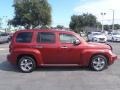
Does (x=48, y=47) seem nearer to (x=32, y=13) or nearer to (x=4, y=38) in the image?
(x=4, y=38)

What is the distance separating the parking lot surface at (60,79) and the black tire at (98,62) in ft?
0.77

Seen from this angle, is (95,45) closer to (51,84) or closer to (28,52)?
(28,52)

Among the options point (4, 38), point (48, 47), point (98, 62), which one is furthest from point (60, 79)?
point (4, 38)

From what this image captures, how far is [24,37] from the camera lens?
12891 mm

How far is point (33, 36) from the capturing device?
12.8m

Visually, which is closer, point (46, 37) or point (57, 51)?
point (57, 51)

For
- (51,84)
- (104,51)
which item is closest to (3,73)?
(51,84)

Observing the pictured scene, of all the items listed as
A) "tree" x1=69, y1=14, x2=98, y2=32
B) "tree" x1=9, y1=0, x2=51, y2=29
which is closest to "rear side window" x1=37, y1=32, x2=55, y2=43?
"tree" x1=9, y1=0, x2=51, y2=29

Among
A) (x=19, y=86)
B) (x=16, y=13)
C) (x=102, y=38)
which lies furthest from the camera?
(x=16, y=13)

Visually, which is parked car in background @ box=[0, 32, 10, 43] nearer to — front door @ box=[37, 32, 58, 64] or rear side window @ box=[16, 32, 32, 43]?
rear side window @ box=[16, 32, 32, 43]

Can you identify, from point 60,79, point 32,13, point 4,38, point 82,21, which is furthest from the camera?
point 82,21

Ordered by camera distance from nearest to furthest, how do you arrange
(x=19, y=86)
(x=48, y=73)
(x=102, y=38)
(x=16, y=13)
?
1. (x=19, y=86)
2. (x=48, y=73)
3. (x=102, y=38)
4. (x=16, y=13)

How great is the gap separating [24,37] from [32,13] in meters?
44.3

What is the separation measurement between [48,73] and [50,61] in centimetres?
66
